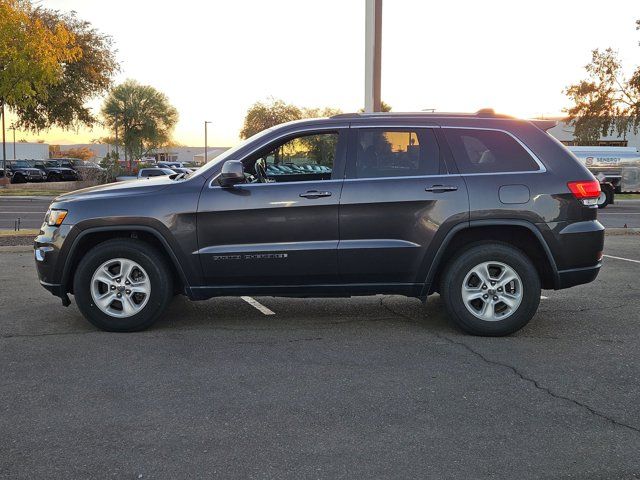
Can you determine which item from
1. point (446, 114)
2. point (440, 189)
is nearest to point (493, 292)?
point (440, 189)

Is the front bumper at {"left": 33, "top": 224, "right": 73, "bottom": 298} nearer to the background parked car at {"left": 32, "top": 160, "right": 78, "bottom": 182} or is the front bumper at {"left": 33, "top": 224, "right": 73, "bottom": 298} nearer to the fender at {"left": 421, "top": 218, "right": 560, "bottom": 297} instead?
the fender at {"left": 421, "top": 218, "right": 560, "bottom": 297}

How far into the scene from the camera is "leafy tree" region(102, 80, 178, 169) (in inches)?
2625

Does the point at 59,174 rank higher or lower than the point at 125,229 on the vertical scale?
higher

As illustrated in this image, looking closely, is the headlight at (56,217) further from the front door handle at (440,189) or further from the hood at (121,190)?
the front door handle at (440,189)

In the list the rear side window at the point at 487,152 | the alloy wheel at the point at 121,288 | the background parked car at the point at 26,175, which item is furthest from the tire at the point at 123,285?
the background parked car at the point at 26,175

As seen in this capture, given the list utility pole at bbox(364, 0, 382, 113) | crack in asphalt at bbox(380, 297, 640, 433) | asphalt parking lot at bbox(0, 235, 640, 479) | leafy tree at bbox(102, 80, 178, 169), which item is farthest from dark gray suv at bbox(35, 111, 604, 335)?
leafy tree at bbox(102, 80, 178, 169)

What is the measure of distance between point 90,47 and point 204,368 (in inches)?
1532

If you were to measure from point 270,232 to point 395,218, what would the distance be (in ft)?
3.58

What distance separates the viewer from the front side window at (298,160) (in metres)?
6.33

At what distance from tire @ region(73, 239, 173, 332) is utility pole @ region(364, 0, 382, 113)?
6.49 meters

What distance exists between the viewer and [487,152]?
6.29m

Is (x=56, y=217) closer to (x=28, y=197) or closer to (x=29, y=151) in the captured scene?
(x=28, y=197)

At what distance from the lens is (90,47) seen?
4016 centimetres

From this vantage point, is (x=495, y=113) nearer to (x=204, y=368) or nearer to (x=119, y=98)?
(x=204, y=368)
